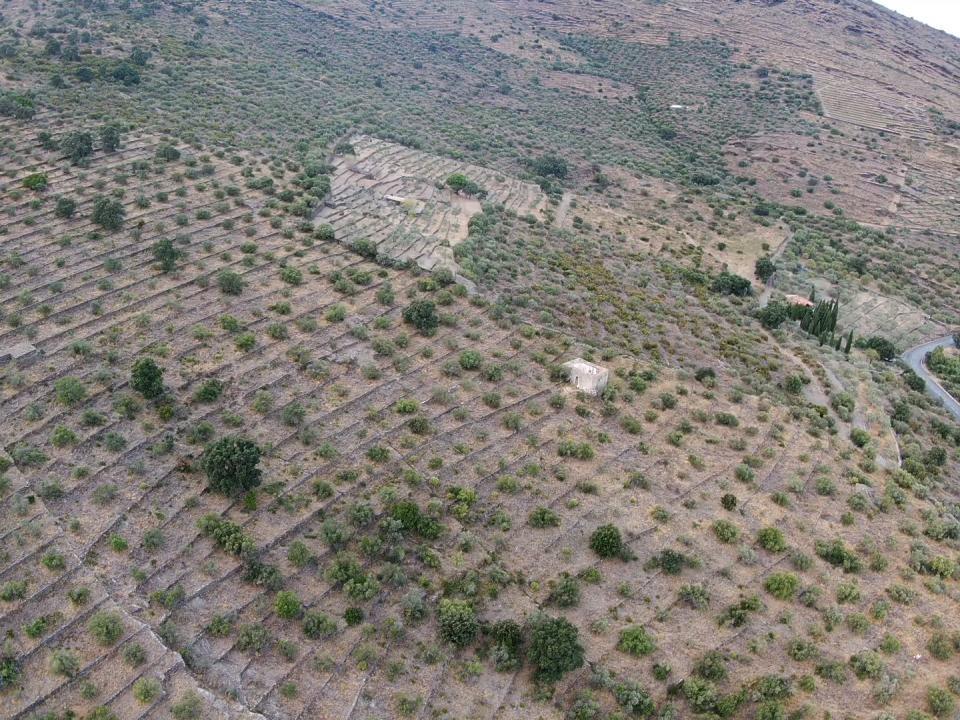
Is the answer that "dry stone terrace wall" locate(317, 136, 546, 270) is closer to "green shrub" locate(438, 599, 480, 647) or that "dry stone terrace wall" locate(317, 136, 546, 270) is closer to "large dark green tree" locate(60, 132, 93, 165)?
"large dark green tree" locate(60, 132, 93, 165)

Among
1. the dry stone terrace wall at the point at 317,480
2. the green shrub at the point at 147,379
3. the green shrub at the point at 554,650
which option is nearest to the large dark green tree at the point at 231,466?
the dry stone terrace wall at the point at 317,480

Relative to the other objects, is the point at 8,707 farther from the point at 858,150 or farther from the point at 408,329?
the point at 858,150

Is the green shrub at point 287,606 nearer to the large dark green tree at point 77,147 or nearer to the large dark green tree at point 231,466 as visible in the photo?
the large dark green tree at point 231,466

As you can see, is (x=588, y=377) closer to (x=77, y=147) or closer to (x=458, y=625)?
(x=458, y=625)

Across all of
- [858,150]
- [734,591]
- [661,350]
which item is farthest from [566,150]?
[734,591]

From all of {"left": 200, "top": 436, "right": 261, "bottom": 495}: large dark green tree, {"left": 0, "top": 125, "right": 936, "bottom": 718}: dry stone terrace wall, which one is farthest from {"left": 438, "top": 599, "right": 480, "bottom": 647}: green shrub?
{"left": 200, "top": 436, "right": 261, "bottom": 495}: large dark green tree

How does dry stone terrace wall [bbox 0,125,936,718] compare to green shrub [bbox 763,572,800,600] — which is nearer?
dry stone terrace wall [bbox 0,125,936,718]

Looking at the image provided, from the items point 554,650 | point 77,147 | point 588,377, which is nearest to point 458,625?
point 554,650
